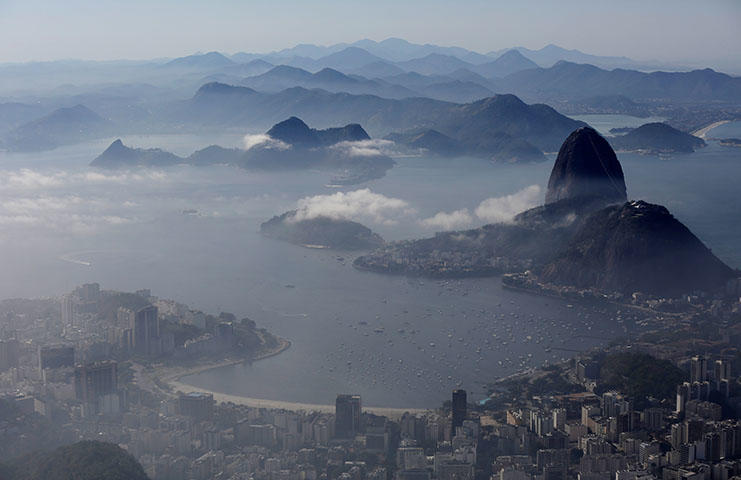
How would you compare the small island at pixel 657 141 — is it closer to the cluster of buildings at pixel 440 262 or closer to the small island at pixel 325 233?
the small island at pixel 325 233

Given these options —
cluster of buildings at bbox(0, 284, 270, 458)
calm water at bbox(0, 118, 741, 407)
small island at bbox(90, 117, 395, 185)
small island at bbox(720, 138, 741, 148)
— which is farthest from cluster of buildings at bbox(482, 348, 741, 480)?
small island at bbox(720, 138, 741, 148)

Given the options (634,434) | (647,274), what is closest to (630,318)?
(647,274)

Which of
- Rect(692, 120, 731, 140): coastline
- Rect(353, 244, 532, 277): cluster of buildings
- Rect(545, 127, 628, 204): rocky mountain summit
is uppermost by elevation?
Rect(692, 120, 731, 140): coastline

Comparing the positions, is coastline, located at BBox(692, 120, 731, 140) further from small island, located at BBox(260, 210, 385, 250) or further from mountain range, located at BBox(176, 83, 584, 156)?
small island, located at BBox(260, 210, 385, 250)

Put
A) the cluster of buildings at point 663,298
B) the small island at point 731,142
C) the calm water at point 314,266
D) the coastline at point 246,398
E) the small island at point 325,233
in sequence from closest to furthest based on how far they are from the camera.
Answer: the coastline at point 246,398
the calm water at point 314,266
the cluster of buildings at point 663,298
the small island at point 325,233
the small island at point 731,142

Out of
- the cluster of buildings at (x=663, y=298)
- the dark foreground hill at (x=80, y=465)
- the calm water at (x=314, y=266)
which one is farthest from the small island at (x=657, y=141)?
the dark foreground hill at (x=80, y=465)

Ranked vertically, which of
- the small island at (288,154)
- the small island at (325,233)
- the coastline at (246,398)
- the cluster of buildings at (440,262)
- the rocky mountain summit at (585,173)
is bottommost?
the coastline at (246,398)

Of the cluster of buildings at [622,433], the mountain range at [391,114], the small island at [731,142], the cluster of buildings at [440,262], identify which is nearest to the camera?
the cluster of buildings at [622,433]
